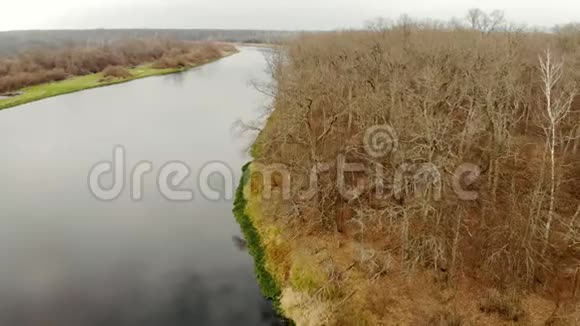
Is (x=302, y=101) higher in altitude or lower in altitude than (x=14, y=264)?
higher

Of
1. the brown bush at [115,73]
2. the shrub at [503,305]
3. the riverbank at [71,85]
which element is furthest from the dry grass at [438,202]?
the brown bush at [115,73]

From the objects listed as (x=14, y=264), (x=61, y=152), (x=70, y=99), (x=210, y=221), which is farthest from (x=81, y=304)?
(x=70, y=99)

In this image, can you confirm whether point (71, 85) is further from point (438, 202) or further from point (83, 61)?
point (438, 202)

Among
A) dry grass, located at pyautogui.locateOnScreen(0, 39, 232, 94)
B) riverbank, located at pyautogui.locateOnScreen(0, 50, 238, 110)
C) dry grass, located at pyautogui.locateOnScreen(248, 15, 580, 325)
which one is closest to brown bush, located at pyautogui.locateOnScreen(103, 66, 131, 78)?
dry grass, located at pyautogui.locateOnScreen(0, 39, 232, 94)

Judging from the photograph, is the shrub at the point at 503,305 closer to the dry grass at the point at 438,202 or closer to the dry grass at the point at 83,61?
the dry grass at the point at 438,202

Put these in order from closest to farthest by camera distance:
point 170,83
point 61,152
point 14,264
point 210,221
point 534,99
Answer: point 14,264, point 210,221, point 534,99, point 61,152, point 170,83

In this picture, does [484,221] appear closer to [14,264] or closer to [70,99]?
[14,264]

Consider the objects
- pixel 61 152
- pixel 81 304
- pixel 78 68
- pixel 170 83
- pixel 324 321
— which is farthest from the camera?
pixel 78 68
